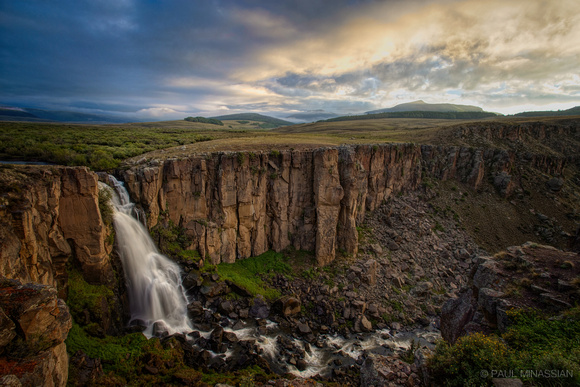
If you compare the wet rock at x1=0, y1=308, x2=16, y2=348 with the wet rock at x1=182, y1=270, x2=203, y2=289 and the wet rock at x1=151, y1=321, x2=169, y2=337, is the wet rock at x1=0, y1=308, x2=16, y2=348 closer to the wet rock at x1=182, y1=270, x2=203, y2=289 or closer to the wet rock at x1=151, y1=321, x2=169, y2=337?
the wet rock at x1=151, y1=321, x2=169, y2=337

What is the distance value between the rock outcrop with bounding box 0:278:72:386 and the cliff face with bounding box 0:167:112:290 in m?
3.87

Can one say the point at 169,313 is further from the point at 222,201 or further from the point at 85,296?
the point at 222,201

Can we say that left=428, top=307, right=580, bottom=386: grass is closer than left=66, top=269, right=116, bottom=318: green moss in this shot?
Yes

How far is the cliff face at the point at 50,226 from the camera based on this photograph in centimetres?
1315

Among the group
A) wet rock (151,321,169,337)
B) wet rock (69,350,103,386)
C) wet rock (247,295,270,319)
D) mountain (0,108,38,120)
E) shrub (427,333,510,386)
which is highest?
mountain (0,108,38,120)

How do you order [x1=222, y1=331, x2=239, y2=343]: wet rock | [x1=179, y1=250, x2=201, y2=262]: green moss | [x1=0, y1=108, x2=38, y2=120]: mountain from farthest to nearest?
[x1=0, y1=108, x2=38, y2=120]: mountain, [x1=179, y1=250, x2=201, y2=262]: green moss, [x1=222, y1=331, x2=239, y2=343]: wet rock

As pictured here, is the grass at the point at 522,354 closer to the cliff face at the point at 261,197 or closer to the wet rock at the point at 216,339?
the wet rock at the point at 216,339

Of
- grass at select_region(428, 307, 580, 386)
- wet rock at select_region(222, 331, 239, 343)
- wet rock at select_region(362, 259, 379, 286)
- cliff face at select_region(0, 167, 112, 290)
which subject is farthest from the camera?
wet rock at select_region(362, 259, 379, 286)

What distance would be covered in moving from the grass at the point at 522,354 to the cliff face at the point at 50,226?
20340 mm

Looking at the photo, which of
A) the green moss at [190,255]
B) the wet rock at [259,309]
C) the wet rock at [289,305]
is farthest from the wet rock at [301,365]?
the green moss at [190,255]

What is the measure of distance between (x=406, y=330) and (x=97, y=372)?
919 inches

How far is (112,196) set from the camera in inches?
787

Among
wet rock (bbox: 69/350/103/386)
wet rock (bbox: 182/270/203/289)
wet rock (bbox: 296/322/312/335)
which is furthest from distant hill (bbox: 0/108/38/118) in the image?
wet rock (bbox: 296/322/312/335)

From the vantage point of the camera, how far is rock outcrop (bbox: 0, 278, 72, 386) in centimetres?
871
